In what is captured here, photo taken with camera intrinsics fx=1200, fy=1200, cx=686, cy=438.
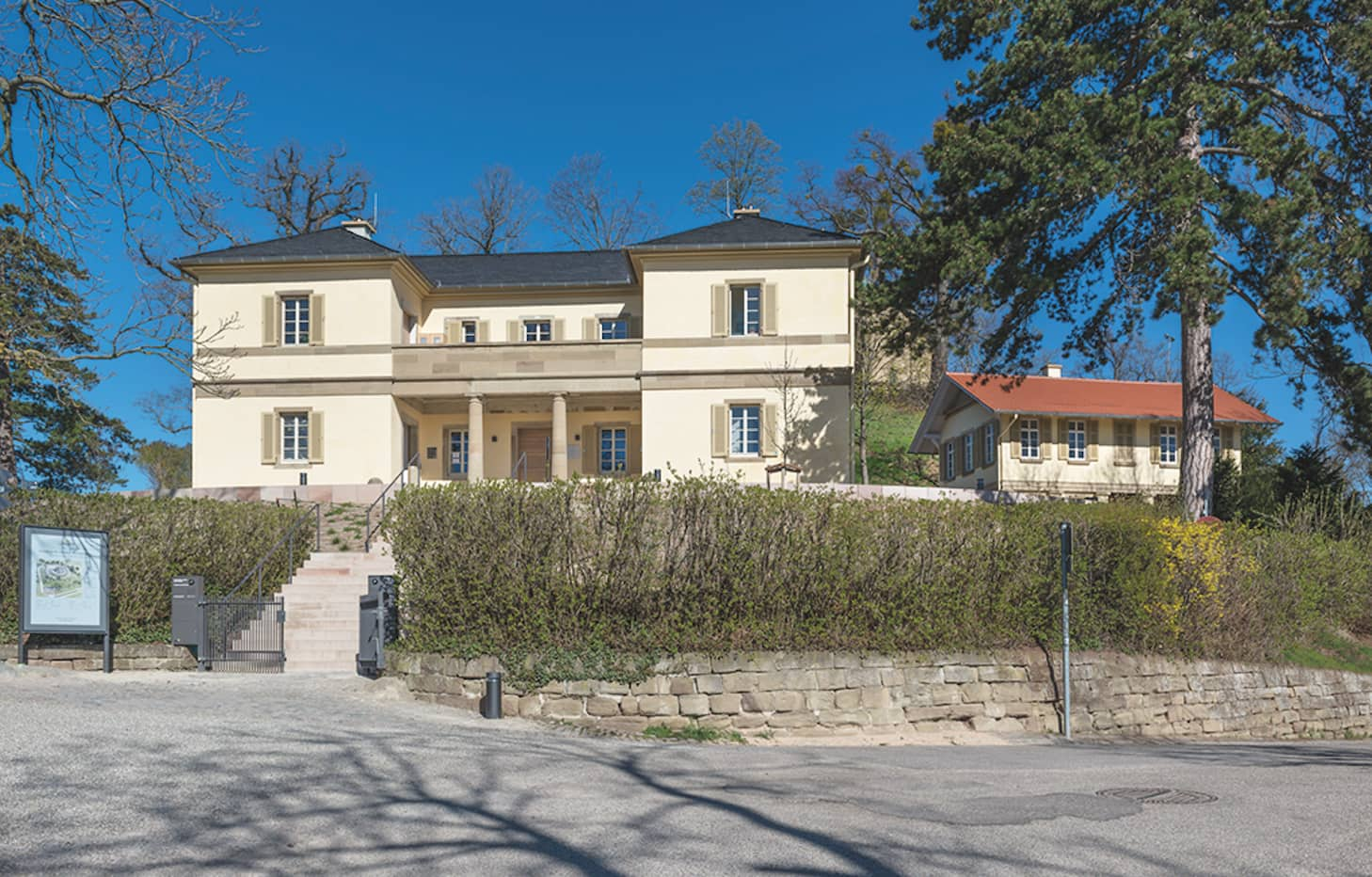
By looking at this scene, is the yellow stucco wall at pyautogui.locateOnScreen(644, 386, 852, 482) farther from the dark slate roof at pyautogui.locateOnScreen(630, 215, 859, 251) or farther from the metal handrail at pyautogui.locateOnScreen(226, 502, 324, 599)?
the metal handrail at pyautogui.locateOnScreen(226, 502, 324, 599)

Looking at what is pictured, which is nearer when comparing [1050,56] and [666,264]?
[1050,56]

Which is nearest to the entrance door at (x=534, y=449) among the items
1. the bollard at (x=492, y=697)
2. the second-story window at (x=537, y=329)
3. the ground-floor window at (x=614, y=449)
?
the ground-floor window at (x=614, y=449)

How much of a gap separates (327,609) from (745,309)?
665 inches

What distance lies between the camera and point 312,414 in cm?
3353

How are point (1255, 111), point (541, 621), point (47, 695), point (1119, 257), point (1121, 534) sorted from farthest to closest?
point (1119, 257) → point (1255, 111) → point (1121, 534) → point (541, 621) → point (47, 695)

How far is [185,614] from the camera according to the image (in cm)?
1788

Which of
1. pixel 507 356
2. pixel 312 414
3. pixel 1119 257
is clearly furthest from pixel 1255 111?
pixel 312 414

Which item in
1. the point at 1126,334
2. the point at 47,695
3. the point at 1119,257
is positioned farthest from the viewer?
the point at 1126,334

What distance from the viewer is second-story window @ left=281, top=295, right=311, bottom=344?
34062 mm

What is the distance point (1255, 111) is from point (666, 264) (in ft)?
51.4

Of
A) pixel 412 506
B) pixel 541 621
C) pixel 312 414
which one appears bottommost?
pixel 541 621

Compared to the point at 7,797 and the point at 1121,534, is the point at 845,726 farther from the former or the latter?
the point at 7,797

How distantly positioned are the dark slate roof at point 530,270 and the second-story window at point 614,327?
43.6 inches

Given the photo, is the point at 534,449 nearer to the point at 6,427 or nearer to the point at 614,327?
the point at 614,327
